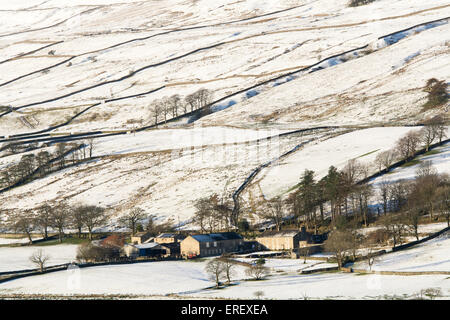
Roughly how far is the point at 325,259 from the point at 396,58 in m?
112

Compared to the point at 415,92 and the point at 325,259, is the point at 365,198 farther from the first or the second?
the point at 415,92

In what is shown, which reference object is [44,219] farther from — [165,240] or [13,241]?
[165,240]

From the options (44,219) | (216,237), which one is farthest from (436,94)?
(44,219)

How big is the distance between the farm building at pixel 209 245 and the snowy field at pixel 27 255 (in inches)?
485

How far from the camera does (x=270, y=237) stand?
6391 cm

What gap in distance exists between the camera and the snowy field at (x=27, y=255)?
59938 millimetres

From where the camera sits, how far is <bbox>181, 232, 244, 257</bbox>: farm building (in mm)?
61875

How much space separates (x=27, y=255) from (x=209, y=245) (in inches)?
849

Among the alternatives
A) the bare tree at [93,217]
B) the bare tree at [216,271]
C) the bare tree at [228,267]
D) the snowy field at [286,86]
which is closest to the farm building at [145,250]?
the bare tree at [228,267]

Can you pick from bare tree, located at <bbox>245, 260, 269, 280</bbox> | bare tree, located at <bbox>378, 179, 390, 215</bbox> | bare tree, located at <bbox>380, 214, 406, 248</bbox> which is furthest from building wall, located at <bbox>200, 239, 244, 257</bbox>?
bare tree, located at <bbox>378, 179, 390, 215</bbox>

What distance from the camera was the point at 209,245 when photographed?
204 feet

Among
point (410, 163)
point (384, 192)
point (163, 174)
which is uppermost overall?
point (163, 174)

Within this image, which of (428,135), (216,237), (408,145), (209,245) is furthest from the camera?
(428,135)

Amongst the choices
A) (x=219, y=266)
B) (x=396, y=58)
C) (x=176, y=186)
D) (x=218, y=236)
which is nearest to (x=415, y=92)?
(x=396, y=58)
